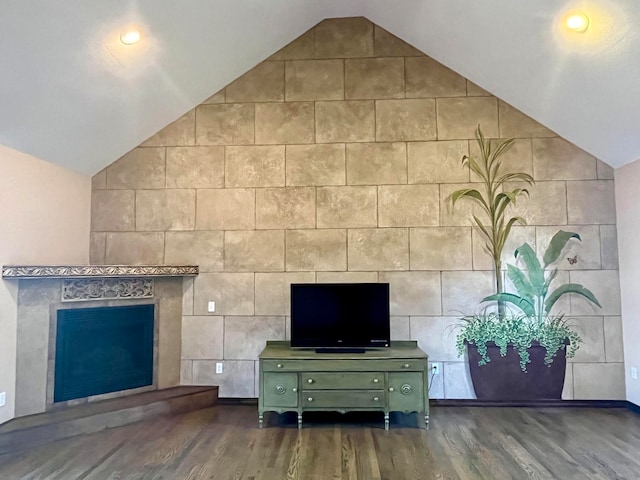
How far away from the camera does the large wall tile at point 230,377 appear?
179 inches

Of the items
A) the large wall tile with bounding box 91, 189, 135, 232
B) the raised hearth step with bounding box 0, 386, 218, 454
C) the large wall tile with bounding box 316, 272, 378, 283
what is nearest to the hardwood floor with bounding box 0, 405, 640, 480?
the raised hearth step with bounding box 0, 386, 218, 454

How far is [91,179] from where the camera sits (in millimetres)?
4750

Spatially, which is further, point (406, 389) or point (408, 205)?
point (408, 205)

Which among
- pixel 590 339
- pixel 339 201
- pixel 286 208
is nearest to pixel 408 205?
pixel 339 201

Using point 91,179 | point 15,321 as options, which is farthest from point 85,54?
point 15,321

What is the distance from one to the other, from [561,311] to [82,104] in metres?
5.12

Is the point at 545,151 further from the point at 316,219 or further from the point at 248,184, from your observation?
the point at 248,184

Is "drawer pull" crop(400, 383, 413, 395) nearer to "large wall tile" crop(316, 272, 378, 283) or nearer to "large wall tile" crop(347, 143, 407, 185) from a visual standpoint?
"large wall tile" crop(316, 272, 378, 283)

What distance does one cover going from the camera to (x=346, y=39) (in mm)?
4766

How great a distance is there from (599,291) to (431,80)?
287 centimetres

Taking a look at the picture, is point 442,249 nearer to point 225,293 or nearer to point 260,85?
point 225,293

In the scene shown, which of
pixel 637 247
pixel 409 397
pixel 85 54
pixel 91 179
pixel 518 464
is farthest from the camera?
pixel 91 179

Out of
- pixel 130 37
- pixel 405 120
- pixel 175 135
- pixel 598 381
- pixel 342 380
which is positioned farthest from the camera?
pixel 175 135

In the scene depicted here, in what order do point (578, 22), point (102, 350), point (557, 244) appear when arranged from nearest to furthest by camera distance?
1. point (578, 22)
2. point (102, 350)
3. point (557, 244)
